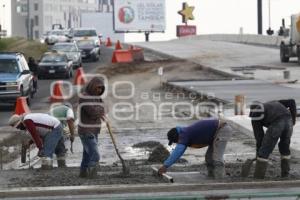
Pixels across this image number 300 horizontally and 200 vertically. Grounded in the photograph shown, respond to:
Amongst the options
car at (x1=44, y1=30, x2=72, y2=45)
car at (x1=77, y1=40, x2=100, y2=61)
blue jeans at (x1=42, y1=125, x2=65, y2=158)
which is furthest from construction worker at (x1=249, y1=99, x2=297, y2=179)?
car at (x1=44, y1=30, x2=72, y2=45)

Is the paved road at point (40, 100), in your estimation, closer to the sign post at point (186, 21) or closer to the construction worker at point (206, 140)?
the construction worker at point (206, 140)

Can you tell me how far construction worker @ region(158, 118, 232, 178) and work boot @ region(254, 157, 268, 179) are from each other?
20.9 inches

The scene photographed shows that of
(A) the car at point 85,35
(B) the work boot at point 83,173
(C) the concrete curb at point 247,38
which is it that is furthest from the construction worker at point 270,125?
(C) the concrete curb at point 247,38

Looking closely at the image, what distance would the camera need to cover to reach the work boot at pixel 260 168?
11893 mm

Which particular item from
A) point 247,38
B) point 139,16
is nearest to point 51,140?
point 247,38

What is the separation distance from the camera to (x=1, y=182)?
1212cm

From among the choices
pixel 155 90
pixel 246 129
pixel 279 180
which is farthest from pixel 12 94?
pixel 279 180

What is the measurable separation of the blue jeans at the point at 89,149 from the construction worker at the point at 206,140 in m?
1.09

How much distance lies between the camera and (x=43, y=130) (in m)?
13.3

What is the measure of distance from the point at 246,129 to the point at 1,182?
30.1 ft

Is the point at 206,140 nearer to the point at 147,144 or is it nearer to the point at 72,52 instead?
the point at 147,144

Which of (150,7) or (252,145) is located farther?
(150,7)

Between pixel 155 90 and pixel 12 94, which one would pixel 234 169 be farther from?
pixel 155 90

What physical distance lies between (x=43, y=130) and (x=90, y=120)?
1662 millimetres
